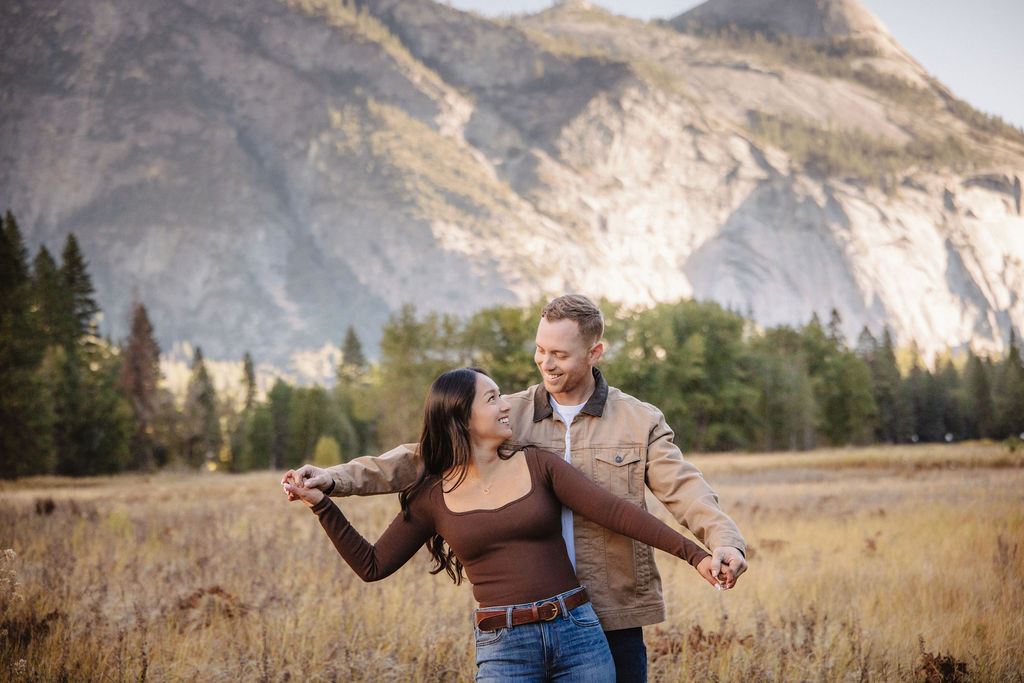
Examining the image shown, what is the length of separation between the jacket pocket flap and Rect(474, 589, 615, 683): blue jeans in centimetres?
67

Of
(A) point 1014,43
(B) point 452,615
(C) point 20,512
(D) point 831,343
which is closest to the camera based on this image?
(B) point 452,615

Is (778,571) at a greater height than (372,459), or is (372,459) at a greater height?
(372,459)

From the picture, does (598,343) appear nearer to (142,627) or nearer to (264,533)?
(142,627)

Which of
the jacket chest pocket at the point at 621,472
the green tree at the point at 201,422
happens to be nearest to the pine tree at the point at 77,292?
the green tree at the point at 201,422

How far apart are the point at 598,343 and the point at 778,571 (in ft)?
18.6

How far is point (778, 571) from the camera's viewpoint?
8.06 meters

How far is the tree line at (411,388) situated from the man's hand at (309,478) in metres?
31.1

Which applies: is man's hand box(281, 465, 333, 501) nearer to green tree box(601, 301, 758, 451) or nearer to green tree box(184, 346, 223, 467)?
green tree box(601, 301, 758, 451)

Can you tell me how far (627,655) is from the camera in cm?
329

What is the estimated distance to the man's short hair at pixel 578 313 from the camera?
11.3 feet

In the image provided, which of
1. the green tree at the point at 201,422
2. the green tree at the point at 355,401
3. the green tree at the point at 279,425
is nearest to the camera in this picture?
the green tree at the point at 355,401

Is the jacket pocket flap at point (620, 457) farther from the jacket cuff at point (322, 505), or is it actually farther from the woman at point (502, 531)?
the jacket cuff at point (322, 505)

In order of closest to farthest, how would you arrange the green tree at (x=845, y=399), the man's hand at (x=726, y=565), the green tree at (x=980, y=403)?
the man's hand at (x=726, y=565) < the green tree at (x=845, y=399) < the green tree at (x=980, y=403)

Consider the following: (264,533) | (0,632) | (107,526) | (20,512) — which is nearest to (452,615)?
(0,632)
